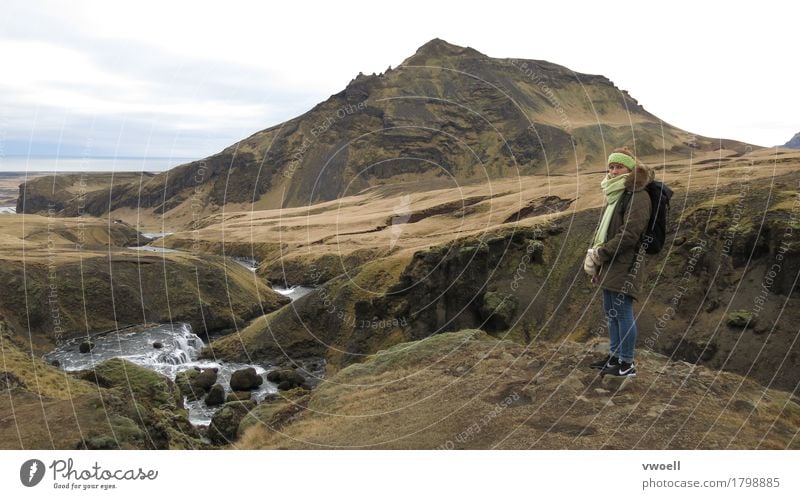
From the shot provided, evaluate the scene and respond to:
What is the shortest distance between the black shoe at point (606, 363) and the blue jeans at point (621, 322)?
0.39 m

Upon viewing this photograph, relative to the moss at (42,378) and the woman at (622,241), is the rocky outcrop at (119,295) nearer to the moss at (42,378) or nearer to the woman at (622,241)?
the moss at (42,378)

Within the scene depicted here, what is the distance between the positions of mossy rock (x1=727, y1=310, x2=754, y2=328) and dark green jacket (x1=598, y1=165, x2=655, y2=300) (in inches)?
→ 778

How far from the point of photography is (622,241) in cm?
1023

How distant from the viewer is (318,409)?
14.8 meters

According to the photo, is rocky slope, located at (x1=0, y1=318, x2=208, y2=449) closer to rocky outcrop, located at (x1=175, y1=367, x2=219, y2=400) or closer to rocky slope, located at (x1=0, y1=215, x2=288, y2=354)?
rocky outcrop, located at (x1=175, y1=367, x2=219, y2=400)

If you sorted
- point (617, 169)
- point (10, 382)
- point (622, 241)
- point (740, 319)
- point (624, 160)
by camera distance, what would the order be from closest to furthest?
point (622, 241) → point (624, 160) → point (617, 169) → point (10, 382) → point (740, 319)

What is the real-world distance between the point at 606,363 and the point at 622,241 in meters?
3.34

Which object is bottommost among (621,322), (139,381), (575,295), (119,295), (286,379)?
(286,379)

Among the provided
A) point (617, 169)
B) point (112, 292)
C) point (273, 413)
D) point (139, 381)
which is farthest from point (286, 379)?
point (617, 169)

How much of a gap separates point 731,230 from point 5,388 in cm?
3222

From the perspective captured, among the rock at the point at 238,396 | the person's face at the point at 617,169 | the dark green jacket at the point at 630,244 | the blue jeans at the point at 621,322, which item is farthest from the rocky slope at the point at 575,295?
the person's face at the point at 617,169

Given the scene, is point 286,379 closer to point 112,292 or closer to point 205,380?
point 205,380

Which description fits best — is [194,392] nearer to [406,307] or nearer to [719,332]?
[406,307]
